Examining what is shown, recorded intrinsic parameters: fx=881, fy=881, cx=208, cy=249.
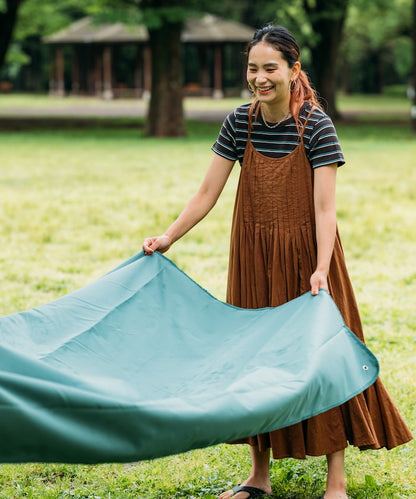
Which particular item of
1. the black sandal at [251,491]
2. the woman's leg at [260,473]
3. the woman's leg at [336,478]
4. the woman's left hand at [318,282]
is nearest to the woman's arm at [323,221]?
the woman's left hand at [318,282]

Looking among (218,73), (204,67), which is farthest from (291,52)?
(218,73)

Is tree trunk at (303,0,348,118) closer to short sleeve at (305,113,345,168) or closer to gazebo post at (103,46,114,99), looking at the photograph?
gazebo post at (103,46,114,99)

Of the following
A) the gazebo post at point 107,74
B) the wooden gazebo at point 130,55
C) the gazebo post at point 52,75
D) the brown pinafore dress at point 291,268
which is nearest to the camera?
the brown pinafore dress at point 291,268

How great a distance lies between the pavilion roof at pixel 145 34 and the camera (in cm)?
5225

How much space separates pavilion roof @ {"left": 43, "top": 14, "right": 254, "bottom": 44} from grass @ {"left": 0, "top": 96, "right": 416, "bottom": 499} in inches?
1197

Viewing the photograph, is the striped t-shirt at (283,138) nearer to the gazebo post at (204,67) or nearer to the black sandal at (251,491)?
the black sandal at (251,491)

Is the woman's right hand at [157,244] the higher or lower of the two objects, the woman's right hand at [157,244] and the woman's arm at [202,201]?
the lower

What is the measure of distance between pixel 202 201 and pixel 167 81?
21.9m

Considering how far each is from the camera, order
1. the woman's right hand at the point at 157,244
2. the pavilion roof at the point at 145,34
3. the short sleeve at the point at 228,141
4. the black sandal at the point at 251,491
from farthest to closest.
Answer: the pavilion roof at the point at 145,34 → the woman's right hand at the point at 157,244 → the black sandal at the point at 251,491 → the short sleeve at the point at 228,141

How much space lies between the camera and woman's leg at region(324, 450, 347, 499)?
12.4 feet

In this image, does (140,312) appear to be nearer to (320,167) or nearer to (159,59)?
(320,167)

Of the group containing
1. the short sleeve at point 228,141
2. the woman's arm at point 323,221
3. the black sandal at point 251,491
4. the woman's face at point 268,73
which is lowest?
the black sandal at point 251,491

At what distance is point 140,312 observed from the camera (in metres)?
3.90

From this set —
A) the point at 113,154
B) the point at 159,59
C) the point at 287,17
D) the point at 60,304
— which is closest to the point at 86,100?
the point at 287,17
